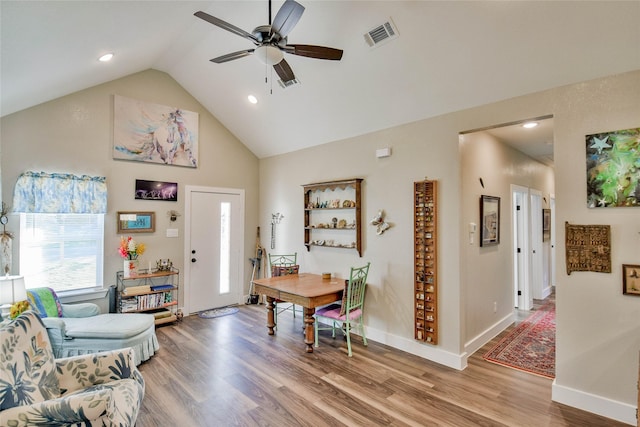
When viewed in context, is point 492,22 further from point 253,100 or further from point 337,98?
point 253,100

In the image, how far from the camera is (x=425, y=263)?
3.43m

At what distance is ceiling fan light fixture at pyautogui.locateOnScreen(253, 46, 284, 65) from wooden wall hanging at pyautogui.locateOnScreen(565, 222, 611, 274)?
9.28 ft

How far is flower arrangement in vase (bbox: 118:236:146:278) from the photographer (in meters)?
4.26

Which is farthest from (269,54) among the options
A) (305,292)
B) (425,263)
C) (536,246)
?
(536,246)

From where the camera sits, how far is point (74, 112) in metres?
4.07

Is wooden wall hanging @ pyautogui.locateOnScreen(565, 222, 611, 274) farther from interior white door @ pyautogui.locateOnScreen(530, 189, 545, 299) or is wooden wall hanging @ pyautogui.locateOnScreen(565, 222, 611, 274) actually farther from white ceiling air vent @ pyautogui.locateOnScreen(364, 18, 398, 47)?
interior white door @ pyautogui.locateOnScreen(530, 189, 545, 299)

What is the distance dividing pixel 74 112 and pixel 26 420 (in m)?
3.95

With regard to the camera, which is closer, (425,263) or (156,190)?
(425,263)

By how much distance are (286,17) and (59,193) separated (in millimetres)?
3717

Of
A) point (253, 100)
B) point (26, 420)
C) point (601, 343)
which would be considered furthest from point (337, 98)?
point (26, 420)

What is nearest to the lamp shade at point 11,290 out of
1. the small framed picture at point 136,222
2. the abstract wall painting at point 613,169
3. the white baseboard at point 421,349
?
the small framed picture at point 136,222

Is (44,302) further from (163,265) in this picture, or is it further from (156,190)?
(156,190)

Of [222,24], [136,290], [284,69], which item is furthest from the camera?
[136,290]

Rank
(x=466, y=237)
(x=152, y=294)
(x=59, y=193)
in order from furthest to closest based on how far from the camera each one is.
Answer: (x=152, y=294) → (x=59, y=193) → (x=466, y=237)
